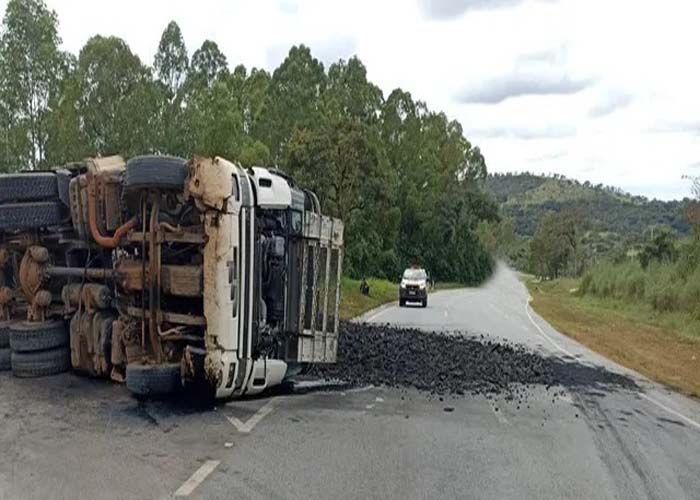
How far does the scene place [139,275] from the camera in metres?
8.14

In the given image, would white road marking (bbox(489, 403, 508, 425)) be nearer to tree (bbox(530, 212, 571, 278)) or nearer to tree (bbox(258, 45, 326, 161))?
tree (bbox(258, 45, 326, 161))

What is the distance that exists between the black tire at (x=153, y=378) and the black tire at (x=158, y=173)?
1.81 meters

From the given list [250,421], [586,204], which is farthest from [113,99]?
[586,204]

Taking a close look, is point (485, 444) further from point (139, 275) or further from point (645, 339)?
point (645, 339)

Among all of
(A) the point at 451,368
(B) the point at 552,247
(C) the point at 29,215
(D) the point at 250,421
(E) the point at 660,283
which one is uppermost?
(C) the point at 29,215

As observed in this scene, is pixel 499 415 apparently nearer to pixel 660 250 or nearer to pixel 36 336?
pixel 36 336

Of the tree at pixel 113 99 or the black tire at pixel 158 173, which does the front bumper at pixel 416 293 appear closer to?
the tree at pixel 113 99

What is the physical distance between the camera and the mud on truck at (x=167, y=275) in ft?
25.6

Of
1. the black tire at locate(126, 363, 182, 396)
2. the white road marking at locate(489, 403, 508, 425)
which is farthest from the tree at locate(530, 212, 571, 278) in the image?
the black tire at locate(126, 363, 182, 396)

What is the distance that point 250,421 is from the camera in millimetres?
7754

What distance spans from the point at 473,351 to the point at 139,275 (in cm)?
745

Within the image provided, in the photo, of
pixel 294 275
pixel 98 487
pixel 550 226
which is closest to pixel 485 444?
pixel 294 275

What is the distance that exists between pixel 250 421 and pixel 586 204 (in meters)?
121

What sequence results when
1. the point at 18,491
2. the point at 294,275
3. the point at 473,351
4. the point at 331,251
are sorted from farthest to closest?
1. the point at 473,351
2. the point at 331,251
3. the point at 294,275
4. the point at 18,491
